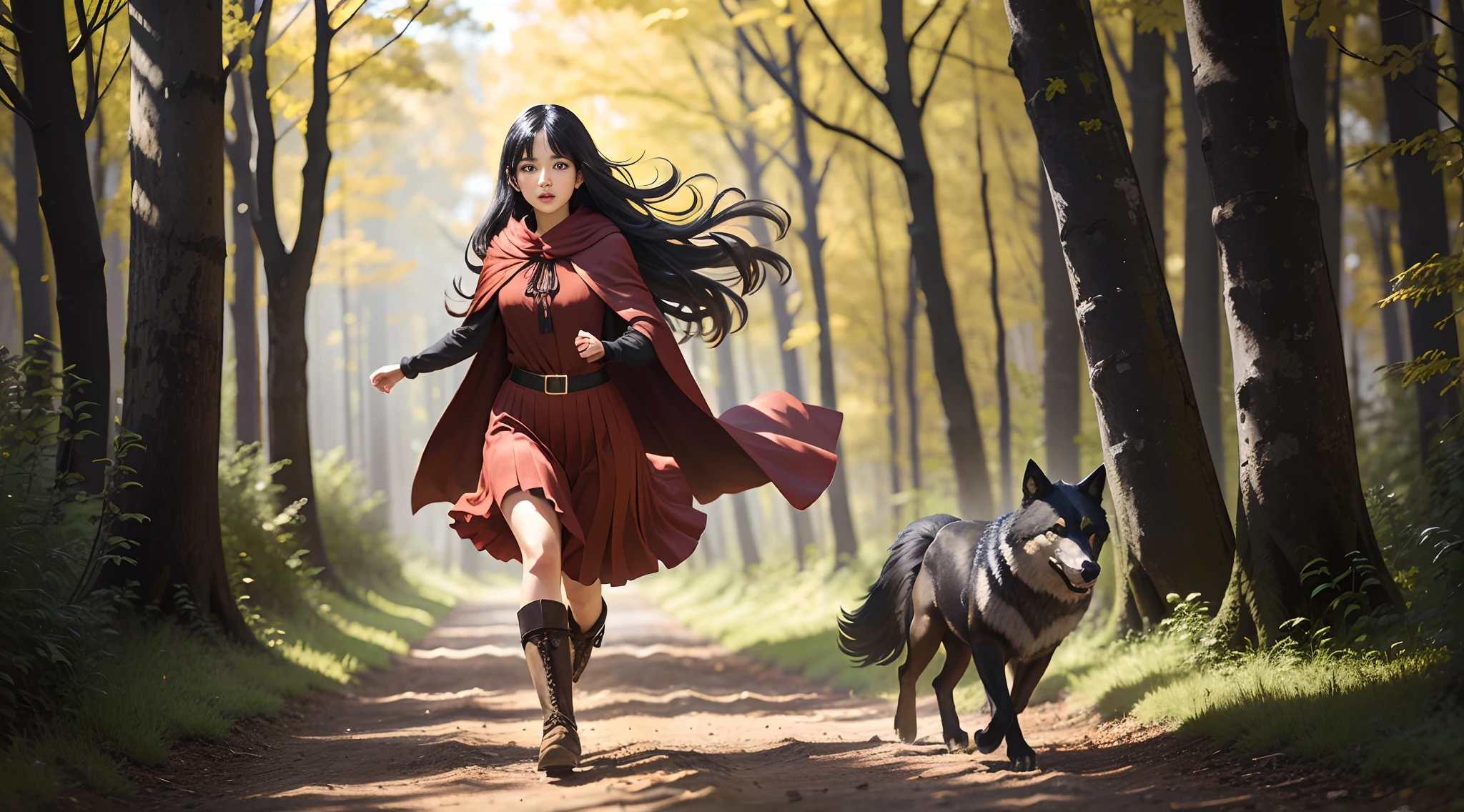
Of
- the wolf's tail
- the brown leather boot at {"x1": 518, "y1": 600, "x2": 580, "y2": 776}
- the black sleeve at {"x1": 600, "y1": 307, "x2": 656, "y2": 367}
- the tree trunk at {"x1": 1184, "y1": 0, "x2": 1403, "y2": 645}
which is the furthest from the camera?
the wolf's tail

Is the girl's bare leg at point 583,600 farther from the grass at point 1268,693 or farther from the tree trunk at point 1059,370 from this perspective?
the tree trunk at point 1059,370

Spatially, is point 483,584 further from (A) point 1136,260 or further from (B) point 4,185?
(A) point 1136,260

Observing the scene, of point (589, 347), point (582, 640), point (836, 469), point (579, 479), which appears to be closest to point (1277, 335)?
point (589, 347)

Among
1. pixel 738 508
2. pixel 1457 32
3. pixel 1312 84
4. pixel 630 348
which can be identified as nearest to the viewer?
pixel 630 348

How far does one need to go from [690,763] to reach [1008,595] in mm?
1482

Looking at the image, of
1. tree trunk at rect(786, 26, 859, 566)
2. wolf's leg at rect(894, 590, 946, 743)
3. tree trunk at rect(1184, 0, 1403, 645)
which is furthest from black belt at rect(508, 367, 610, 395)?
tree trunk at rect(786, 26, 859, 566)

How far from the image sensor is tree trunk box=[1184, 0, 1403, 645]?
5.10 m

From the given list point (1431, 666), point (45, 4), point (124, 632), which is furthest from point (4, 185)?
point (1431, 666)

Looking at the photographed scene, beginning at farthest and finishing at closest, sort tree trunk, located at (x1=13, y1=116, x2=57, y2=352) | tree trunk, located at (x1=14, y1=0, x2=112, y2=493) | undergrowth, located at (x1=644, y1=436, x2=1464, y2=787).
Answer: tree trunk, located at (x1=13, y1=116, x2=57, y2=352) < tree trunk, located at (x1=14, y1=0, x2=112, y2=493) < undergrowth, located at (x1=644, y1=436, x2=1464, y2=787)

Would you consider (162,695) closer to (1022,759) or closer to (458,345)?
(458,345)

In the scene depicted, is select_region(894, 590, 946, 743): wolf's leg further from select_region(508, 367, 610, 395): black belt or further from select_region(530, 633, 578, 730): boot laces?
select_region(508, 367, 610, 395): black belt

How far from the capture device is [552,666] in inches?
183

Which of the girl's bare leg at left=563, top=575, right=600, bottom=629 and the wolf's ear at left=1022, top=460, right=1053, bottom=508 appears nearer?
the wolf's ear at left=1022, top=460, right=1053, bottom=508

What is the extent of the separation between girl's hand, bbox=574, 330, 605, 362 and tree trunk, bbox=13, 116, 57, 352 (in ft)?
29.8
